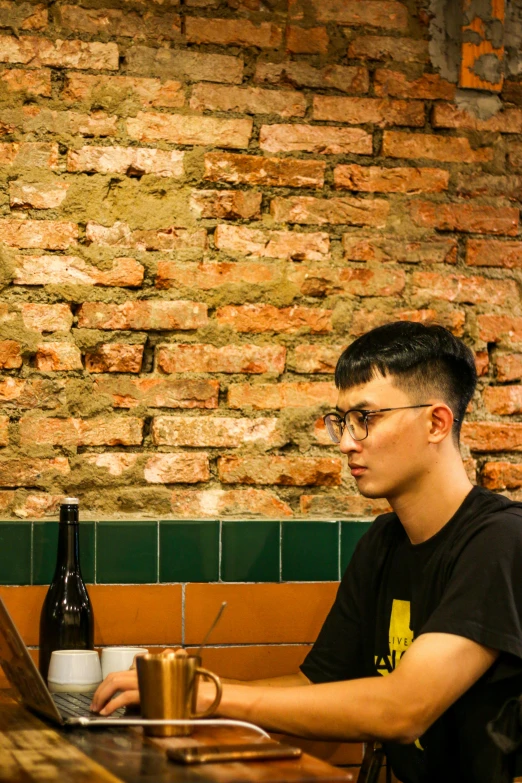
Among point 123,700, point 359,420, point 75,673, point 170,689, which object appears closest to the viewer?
point 170,689

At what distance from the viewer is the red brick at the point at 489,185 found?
8.59 ft

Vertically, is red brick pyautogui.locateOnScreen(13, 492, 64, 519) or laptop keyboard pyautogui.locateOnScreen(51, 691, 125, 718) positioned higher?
red brick pyautogui.locateOnScreen(13, 492, 64, 519)

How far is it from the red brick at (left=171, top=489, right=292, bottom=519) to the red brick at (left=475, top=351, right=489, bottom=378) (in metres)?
0.64

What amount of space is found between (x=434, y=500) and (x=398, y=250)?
0.87 meters

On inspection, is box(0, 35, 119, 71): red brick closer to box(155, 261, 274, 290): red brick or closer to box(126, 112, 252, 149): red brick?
box(126, 112, 252, 149): red brick

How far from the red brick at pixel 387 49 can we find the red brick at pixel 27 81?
81cm

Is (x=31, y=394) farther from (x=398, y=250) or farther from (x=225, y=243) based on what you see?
(x=398, y=250)

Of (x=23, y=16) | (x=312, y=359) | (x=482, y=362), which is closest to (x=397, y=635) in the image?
(x=312, y=359)

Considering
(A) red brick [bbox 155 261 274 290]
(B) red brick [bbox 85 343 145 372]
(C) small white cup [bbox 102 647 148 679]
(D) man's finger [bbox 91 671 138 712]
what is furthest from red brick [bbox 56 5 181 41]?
(D) man's finger [bbox 91 671 138 712]

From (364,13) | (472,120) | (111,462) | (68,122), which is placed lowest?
(111,462)

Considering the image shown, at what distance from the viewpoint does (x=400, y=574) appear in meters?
2.05

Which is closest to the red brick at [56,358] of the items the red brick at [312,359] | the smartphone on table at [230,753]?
the red brick at [312,359]

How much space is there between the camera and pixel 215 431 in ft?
7.97

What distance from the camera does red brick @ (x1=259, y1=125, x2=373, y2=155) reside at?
252cm
